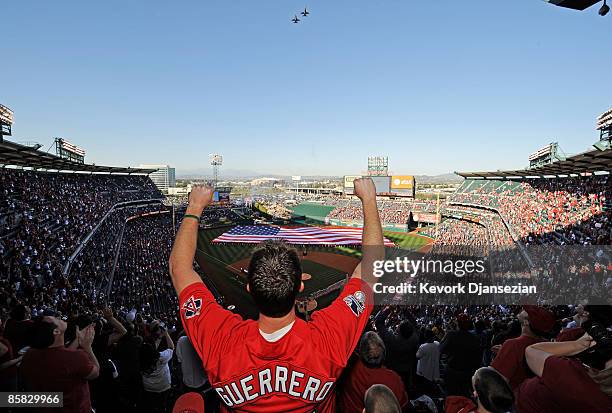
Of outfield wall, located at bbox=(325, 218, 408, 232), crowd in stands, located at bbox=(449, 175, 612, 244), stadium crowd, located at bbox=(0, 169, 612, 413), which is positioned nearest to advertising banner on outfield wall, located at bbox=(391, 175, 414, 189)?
outfield wall, located at bbox=(325, 218, 408, 232)

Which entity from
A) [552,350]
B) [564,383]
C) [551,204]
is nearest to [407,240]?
[551,204]

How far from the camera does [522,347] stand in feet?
10.7

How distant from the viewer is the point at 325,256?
35.8 m

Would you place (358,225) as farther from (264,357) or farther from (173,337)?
(264,357)

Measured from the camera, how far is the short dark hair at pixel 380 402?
1855 mm

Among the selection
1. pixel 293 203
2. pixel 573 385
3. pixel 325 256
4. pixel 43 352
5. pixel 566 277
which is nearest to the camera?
pixel 573 385

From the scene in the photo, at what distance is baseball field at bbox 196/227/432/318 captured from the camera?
23.0m

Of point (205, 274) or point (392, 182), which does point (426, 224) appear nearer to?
point (392, 182)

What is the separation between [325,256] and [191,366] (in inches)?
1264

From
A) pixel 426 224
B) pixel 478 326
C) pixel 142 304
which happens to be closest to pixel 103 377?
pixel 478 326

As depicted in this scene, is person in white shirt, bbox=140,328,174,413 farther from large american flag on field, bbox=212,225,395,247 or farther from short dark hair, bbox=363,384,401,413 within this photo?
large american flag on field, bbox=212,225,395,247

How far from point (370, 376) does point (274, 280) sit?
1.99 metres

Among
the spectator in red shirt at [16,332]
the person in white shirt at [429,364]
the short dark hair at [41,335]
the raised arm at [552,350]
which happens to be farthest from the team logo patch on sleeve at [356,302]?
the spectator in red shirt at [16,332]

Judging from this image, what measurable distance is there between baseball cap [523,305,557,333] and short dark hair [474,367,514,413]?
1505 millimetres
